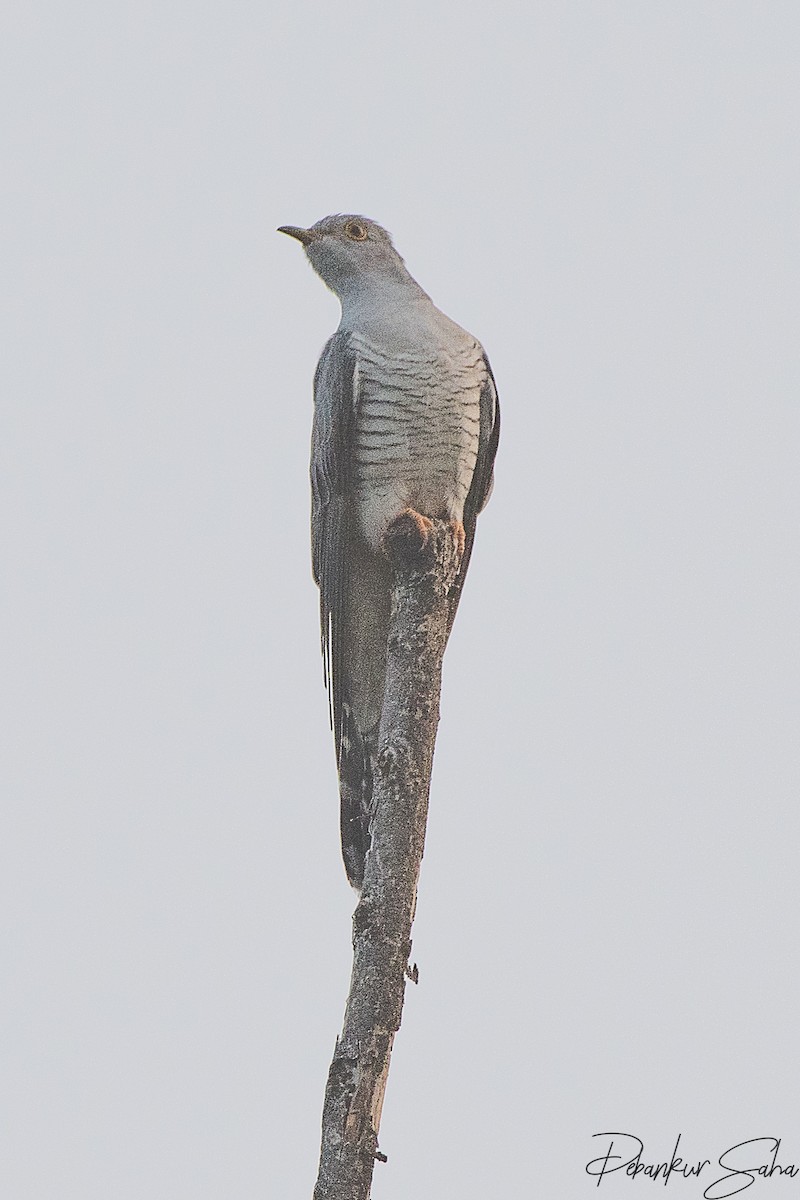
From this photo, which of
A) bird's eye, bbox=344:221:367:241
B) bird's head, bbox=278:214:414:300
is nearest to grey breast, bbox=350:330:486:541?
bird's head, bbox=278:214:414:300

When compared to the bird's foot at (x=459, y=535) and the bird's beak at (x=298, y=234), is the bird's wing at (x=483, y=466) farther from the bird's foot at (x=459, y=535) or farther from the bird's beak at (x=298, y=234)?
the bird's beak at (x=298, y=234)

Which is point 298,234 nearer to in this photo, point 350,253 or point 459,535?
point 350,253

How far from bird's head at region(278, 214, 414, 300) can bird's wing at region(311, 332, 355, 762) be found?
0.65 m

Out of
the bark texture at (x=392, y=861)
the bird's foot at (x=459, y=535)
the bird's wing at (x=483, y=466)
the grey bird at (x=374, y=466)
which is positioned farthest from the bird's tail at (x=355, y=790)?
the bird's foot at (x=459, y=535)

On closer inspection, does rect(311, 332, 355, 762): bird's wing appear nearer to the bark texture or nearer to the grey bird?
the grey bird

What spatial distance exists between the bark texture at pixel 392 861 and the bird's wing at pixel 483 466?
845mm

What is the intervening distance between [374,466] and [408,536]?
70 centimetres

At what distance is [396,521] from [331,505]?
21.6 inches

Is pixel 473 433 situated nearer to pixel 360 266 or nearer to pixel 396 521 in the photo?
pixel 396 521

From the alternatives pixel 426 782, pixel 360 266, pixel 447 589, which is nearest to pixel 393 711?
pixel 426 782

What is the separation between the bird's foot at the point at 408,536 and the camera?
5.37m

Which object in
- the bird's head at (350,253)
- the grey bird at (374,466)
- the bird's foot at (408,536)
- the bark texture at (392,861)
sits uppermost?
the bird's head at (350,253)

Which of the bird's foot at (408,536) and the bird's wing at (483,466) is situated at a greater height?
the bird's wing at (483,466)

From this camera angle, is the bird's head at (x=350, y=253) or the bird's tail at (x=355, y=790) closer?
the bird's tail at (x=355, y=790)
